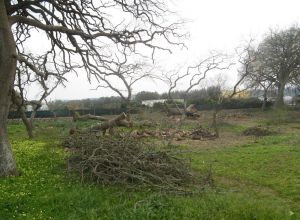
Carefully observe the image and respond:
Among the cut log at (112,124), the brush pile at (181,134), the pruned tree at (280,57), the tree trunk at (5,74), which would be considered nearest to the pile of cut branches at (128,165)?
the tree trunk at (5,74)

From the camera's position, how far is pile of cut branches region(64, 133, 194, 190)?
991 cm

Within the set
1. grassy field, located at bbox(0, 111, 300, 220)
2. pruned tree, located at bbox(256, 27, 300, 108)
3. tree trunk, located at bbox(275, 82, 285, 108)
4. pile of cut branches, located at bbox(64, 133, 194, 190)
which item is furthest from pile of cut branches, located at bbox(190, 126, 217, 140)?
tree trunk, located at bbox(275, 82, 285, 108)

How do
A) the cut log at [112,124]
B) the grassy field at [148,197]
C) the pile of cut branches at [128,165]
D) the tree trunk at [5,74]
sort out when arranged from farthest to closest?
the cut log at [112,124], the tree trunk at [5,74], the pile of cut branches at [128,165], the grassy field at [148,197]

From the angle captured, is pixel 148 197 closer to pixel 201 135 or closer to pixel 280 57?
pixel 201 135

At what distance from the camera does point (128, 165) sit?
10258 millimetres

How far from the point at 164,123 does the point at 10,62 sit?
1681cm

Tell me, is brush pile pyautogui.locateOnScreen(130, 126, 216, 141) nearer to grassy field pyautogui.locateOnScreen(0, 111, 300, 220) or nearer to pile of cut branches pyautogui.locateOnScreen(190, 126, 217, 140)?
pile of cut branches pyautogui.locateOnScreen(190, 126, 217, 140)

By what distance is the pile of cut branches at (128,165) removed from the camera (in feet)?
32.5

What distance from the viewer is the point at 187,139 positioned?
24.0 m

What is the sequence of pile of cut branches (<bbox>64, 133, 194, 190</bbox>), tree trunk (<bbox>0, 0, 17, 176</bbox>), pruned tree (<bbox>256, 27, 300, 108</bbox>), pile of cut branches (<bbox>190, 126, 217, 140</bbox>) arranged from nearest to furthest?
pile of cut branches (<bbox>64, 133, 194, 190</bbox>), tree trunk (<bbox>0, 0, 17, 176</bbox>), pile of cut branches (<bbox>190, 126, 217, 140</bbox>), pruned tree (<bbox>256, 27, 300, 108</bbox>)

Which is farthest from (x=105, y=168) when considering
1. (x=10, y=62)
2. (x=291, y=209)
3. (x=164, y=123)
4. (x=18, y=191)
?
(x=164, y=123)

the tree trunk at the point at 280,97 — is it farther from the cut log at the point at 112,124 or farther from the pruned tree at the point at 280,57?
the cut log at the point at 112,124

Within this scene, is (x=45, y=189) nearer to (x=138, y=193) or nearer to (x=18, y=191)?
(x=18, y=191)

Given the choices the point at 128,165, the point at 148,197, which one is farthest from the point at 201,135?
the point at 148,197
